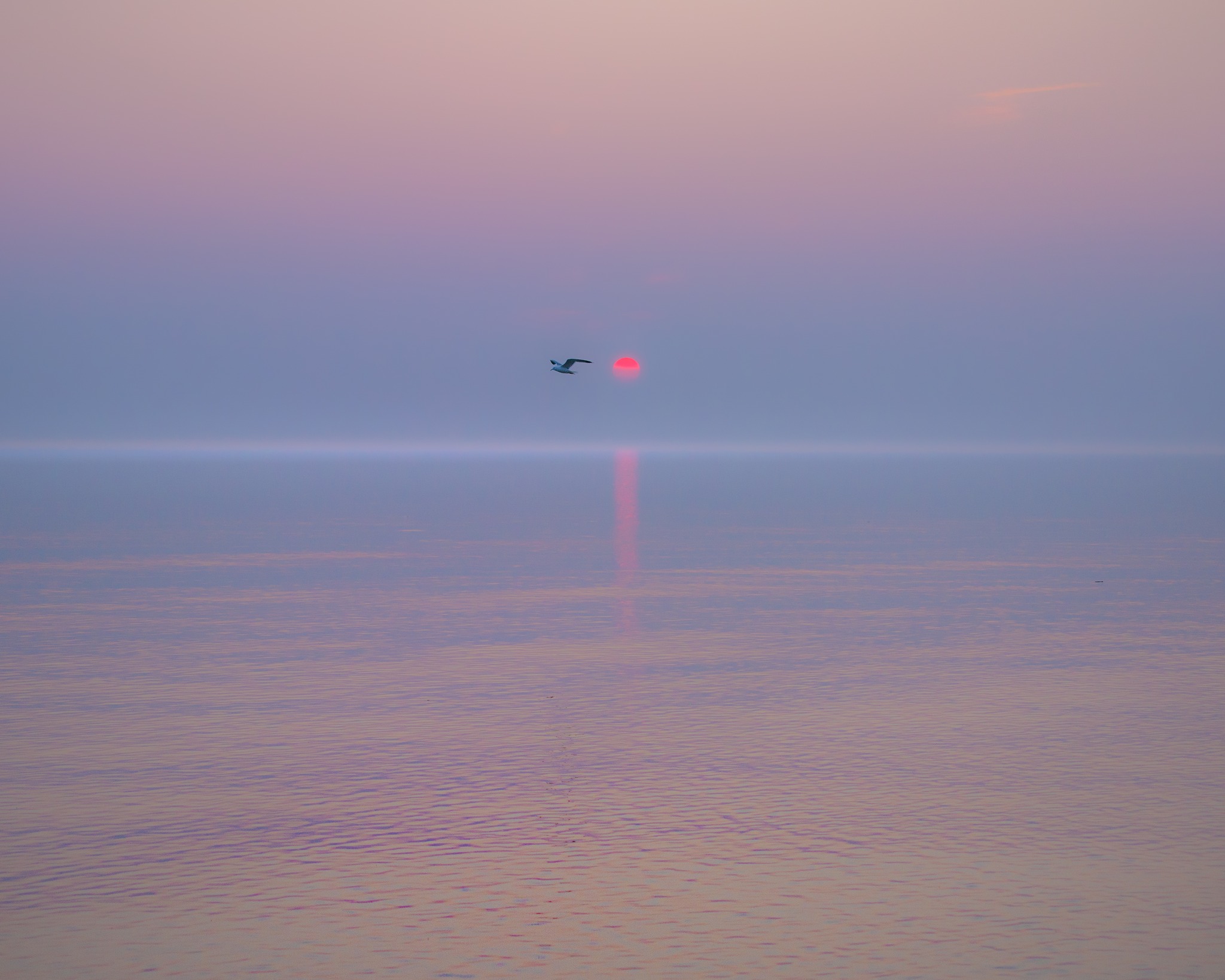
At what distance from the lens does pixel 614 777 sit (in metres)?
24.3

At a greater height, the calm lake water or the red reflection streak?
the red reflection streak

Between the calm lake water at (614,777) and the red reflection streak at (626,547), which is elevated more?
the red reflection streak at (626,547)

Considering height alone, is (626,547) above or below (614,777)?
above

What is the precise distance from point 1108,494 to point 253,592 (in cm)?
10584

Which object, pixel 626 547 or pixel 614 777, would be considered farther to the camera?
pixel 626 547

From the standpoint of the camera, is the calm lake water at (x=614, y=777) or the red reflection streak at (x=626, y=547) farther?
the red reflection streak at (x=626, y=547)

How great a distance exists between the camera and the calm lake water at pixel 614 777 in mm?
17031

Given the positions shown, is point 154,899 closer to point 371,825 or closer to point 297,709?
point 371,825

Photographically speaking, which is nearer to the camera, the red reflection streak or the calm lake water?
the calm lake water

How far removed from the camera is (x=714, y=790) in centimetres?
2328

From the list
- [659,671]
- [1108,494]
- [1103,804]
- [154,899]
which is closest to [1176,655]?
[659,671]

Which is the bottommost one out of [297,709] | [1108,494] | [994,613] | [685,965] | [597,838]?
[685,965]

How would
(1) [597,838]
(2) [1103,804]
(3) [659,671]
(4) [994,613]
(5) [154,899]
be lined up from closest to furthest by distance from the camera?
(5) [154,899] → (1) [597,838] → (2) [1103,804] → (3) [659,671] → (4) [994,613]

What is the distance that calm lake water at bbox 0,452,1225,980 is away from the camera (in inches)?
671
